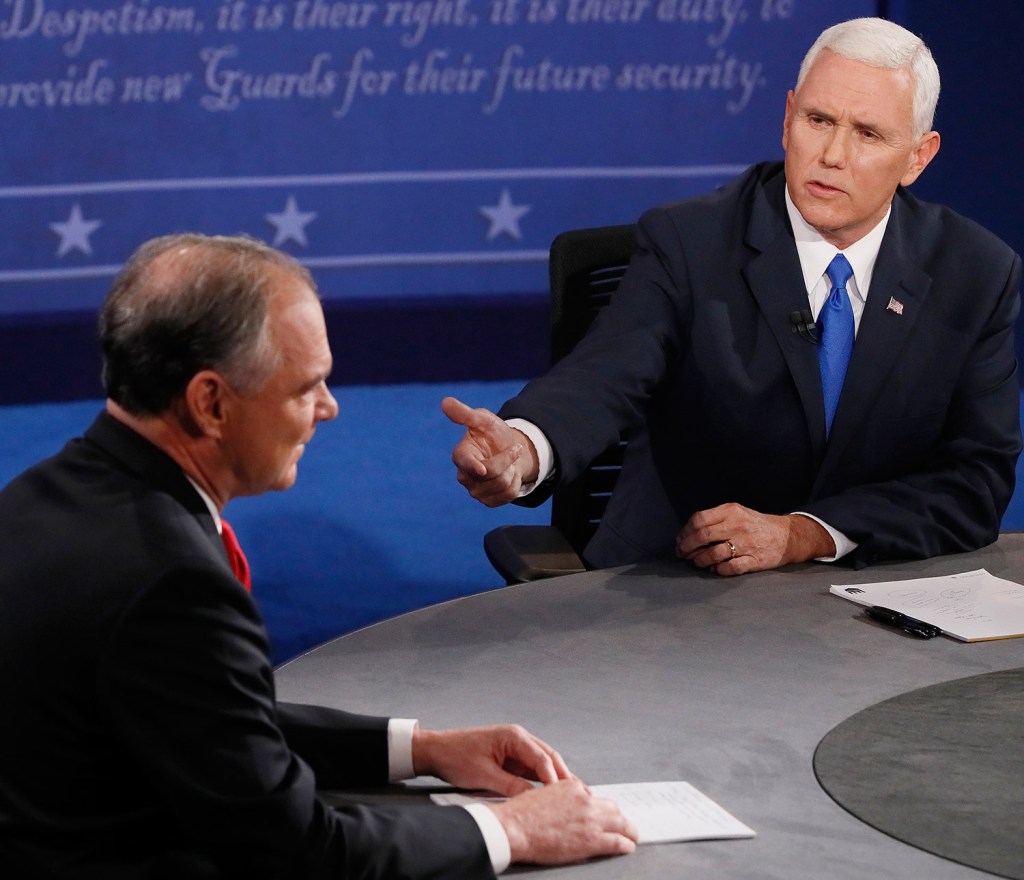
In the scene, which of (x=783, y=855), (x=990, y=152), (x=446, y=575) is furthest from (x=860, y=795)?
(x=990, y=152)

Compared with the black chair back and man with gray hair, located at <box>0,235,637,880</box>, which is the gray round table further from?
the black chair back

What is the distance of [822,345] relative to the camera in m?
2.61

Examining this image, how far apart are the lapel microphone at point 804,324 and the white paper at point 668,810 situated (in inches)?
45.7

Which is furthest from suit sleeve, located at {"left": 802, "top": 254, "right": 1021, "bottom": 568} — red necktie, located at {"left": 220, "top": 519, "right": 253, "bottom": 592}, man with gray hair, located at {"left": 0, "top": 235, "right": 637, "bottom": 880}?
red necktie, located at {"left": 220, "top": 519, "right": 253, "bottom": 592}

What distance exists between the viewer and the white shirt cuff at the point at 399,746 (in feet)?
5.27

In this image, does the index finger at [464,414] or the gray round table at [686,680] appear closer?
the gray round table at [686,680]

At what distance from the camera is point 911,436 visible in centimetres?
263

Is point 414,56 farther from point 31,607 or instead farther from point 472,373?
point 31,607

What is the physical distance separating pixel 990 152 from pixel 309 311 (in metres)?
5.22

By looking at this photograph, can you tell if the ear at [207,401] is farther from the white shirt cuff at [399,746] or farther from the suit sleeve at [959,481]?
the suit sleeve at [959,481]

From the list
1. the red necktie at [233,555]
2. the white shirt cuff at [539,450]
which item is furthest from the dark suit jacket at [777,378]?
the red necktie at [233,555]

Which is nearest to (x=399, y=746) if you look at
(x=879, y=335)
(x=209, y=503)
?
(x=209, y=503)

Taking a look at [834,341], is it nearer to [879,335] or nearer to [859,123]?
[879,335]

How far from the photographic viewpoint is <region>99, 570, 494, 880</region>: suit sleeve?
1.25 meters
